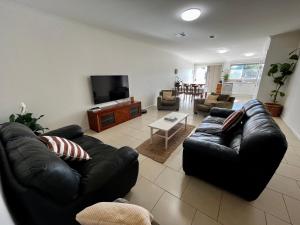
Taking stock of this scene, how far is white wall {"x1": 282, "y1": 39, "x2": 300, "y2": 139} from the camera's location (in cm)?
307

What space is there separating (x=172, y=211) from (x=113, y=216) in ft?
3.72

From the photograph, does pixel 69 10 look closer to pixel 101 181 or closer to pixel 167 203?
pixel 101 181

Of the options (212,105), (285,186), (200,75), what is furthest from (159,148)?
(200,75)

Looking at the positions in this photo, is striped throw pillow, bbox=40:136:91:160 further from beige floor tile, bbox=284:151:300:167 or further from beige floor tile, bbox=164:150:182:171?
beige floor tile, bbox=284:151:300:167

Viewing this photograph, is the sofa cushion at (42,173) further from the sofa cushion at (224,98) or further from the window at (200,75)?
the window at (200,75)

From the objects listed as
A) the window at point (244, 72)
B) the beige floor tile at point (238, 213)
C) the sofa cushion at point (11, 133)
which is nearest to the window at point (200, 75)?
the window at point (244, 72)

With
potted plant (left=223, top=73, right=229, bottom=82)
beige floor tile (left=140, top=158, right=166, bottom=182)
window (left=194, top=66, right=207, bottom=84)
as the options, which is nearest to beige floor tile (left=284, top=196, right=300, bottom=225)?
beige floor tile (left=140, top=158, right=166, bottom=182)

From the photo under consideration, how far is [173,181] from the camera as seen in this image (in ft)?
5.84

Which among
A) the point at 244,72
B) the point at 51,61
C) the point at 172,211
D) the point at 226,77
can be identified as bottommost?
the point at 172,211

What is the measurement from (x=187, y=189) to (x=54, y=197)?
139 centimetres

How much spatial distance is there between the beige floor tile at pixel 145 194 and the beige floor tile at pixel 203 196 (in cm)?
31

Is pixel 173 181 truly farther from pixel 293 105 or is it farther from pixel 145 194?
pixel 293 105

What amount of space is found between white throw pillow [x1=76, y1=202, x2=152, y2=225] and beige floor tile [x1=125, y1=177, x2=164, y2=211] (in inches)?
41.9

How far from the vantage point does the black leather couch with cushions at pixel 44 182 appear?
765 millimetres
